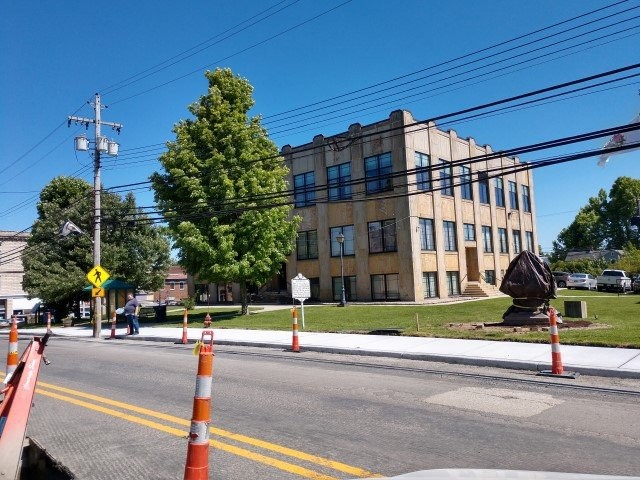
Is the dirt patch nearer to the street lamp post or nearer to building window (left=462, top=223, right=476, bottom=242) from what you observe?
the street lamp post

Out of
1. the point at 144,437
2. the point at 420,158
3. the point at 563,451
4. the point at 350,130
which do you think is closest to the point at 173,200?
the point at 350,130

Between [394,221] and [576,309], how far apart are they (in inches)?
701

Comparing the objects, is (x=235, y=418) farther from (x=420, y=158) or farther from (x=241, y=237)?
(x=420, y=158)

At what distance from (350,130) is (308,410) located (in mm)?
30992

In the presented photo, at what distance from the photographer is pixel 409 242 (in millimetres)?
33406

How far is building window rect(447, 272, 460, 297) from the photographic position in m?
37.2

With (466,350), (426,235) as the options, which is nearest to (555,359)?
(466,350)

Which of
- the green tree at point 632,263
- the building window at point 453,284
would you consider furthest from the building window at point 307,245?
the green tree at point 632,263

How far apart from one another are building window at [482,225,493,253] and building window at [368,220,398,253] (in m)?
10.6

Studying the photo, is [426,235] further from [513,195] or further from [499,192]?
[513,195]

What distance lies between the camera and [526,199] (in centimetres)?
4919

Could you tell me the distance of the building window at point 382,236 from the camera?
34562mm

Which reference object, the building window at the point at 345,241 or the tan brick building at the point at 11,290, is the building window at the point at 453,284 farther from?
the tan brick building at the point at 11,290

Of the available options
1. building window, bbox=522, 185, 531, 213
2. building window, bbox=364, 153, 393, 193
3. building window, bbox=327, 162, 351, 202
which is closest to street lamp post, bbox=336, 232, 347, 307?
building window, bbox=327, 162, 351, 202
